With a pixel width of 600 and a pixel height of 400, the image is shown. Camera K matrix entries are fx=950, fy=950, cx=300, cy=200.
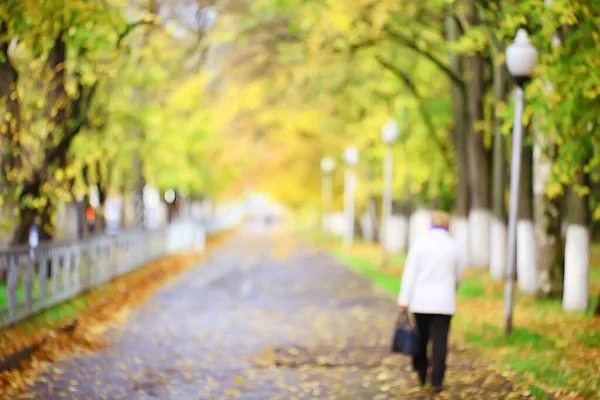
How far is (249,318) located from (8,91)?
5.24 m

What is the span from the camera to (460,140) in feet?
80.5

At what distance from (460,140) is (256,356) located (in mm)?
14282

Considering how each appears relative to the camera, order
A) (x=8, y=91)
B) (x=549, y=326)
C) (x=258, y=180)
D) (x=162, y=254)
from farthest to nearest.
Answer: (x=258, y=180), (x=162, y=254), (x=8, y=91), (x=549, y=326)

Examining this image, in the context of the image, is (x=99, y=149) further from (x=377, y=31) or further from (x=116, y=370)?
(x=116, y=370)

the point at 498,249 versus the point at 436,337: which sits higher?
the point at 498,249

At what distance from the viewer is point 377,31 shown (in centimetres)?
2016

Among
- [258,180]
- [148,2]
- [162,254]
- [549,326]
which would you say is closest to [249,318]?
[549,326]

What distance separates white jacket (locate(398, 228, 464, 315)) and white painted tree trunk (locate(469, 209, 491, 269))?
1492 centimetres

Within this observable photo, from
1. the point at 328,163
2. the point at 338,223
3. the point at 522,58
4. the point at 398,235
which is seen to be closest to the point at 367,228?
the point at 328,163

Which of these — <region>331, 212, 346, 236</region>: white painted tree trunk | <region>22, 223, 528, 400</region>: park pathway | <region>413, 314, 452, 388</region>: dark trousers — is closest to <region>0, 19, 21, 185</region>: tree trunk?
<region>22, 223, 528, 400</region>: park pathway

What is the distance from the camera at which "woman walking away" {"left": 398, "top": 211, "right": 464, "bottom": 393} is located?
29.0 ft

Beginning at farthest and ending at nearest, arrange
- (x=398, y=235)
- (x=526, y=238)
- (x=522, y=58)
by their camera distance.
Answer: (x=398, y=235) < (x=526, y=238) < (x=522, y=58)

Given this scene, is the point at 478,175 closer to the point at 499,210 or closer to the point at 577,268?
the point at 499,210

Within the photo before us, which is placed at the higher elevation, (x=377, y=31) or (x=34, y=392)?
(x=377, y=31)
